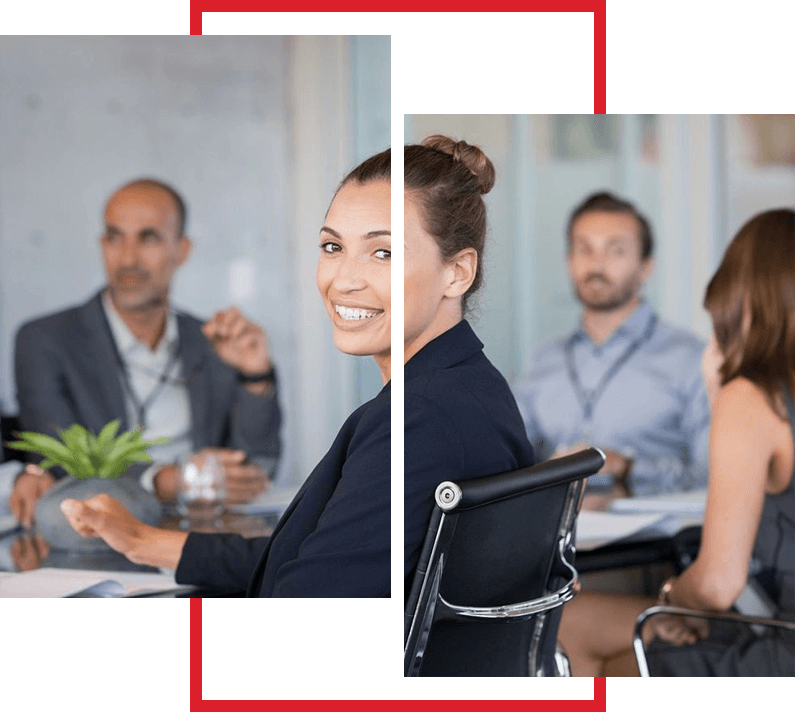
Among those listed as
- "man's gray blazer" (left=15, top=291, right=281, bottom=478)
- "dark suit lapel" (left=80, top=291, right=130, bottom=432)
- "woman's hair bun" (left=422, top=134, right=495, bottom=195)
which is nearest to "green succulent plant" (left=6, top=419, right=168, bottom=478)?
"woman's hair bun" (left=422, top=134, right=495, bottom=195)

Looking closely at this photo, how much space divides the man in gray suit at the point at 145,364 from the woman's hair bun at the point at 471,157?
1.57 metres

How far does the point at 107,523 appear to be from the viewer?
1689mm

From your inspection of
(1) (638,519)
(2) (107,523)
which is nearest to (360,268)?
(2) (107,523)

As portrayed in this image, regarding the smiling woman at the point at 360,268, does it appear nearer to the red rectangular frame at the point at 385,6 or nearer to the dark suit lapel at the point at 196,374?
the red rectangular frame at the point at 385,6

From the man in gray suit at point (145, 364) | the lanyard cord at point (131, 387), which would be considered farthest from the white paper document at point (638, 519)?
the lanyard cord at point (131, 387)

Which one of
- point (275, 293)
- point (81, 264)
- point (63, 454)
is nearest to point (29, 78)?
point (81, 264)

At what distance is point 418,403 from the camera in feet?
4.75

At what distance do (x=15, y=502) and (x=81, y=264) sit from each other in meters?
2.44

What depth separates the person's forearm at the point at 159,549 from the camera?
5.39 feet

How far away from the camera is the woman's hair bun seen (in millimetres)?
1569

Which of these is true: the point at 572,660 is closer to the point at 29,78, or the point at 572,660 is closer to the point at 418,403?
the point at 418,403

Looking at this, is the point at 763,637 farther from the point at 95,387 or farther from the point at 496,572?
the point at 95,387

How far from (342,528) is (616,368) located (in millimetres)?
2736

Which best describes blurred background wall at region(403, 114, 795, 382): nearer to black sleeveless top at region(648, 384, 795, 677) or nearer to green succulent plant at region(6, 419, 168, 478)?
black sleeveless top at region(648, 384, 795, 677)
